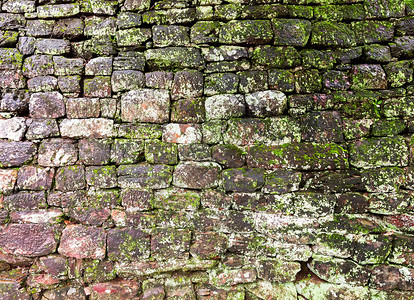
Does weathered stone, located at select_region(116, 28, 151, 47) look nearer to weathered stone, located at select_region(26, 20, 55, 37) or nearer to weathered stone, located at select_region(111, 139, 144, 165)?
weathered stone, located at select_region(26, 20, 55, 37)

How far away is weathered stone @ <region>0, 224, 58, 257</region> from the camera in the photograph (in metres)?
2.69

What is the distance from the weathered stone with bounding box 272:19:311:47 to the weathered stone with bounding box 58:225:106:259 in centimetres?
335

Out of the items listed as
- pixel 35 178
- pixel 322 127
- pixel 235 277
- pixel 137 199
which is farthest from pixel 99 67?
pixel 235 277

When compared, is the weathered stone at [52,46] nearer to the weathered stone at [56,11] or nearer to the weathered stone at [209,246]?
the weathered stone at [56,11]

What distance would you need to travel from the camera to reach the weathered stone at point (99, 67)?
9.10ft

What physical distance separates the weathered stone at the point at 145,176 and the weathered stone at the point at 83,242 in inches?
27.8

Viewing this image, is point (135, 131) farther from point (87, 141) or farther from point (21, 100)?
point (21, 100)

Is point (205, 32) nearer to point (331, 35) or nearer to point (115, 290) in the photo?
point (331, 35)

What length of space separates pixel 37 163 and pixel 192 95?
2248 mm

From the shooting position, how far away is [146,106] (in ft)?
8.90

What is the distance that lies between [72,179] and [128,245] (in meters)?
1.11

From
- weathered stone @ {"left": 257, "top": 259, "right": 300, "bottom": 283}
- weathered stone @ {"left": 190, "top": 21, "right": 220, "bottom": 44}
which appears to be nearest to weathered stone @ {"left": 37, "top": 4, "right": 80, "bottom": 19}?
weathered stone @ {"left": 190, "top": 21, "right": 220, "bottom": 44}

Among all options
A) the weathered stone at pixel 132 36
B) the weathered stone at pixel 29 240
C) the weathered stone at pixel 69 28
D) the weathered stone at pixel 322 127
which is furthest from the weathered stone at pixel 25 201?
the weathered stone at pixel 322 127

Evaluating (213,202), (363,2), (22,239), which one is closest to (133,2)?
(213,202)
